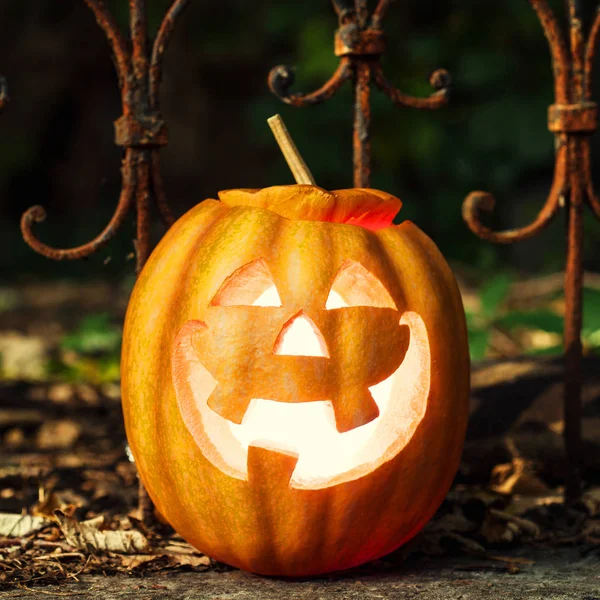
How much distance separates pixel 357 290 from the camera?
2035mm

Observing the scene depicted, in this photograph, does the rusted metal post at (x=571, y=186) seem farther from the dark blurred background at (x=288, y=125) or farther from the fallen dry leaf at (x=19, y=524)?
the dark blurred background at (x=288, y=125)

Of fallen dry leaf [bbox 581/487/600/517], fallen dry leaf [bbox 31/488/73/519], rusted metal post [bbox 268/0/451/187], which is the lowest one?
fallen dry leaf [bbox 581/487/600/517]

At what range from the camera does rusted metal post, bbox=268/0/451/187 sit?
8.08 ft

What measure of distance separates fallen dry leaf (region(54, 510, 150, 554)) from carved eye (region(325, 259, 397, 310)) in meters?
0.77

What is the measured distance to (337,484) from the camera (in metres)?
1.96

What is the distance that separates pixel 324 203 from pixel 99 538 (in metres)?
0.98

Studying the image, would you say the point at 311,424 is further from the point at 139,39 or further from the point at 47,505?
the point at 139,39

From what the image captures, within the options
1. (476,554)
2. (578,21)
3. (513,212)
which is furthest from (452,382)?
(513,212)

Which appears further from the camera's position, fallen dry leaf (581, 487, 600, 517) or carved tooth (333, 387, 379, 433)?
fallen dry leaf (581, 487, 600, 517)

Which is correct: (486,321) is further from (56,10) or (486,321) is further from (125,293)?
(56,10)

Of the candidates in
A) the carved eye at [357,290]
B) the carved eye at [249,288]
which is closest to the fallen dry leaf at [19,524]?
the carved eye at [249,288]

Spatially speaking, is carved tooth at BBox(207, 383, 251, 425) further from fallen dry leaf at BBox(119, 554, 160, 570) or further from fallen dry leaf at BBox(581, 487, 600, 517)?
fallen dry leaf at BBox(581, 487, 600, 517)


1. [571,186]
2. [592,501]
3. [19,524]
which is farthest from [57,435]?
[571,186]

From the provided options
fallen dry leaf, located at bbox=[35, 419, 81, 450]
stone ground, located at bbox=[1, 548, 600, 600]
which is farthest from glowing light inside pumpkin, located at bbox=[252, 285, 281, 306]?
fallen dry leaf, located at bbox=[35, 419, 81, 450]
